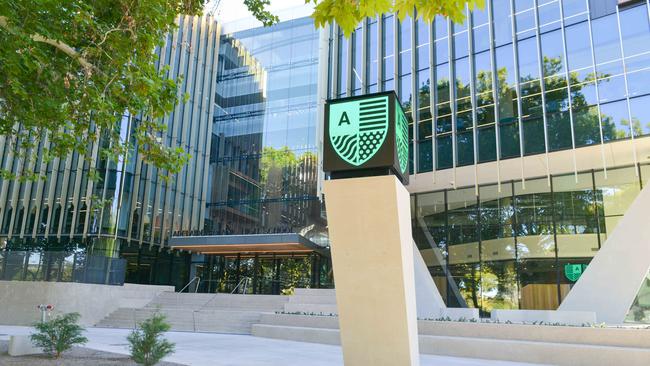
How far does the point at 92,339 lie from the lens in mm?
15891

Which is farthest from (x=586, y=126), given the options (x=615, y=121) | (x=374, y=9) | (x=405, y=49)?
(x=374, y=9)

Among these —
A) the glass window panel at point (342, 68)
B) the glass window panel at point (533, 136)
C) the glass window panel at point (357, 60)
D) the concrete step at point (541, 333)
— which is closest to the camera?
the concrete step at point (541, 333)

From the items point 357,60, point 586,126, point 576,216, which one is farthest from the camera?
point 357,60

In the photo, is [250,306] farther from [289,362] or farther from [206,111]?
[206,111]

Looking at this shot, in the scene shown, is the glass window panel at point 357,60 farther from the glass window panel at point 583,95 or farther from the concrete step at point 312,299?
the concrete step at point 312,299

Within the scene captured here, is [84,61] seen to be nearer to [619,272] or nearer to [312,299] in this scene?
[619,272]

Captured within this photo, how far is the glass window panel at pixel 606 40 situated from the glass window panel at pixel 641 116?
1.82m

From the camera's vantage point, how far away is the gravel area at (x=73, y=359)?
10043 millimetres

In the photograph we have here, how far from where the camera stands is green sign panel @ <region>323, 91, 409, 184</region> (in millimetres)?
7447

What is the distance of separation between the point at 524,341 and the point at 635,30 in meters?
12.4

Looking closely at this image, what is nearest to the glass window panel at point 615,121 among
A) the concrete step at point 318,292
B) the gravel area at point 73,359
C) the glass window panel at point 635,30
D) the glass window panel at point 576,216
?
the glass window panel at point 635,30

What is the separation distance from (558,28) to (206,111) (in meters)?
23.5

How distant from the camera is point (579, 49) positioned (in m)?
19.3

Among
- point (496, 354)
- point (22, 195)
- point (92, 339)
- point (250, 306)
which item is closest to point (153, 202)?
point (22, 195)
